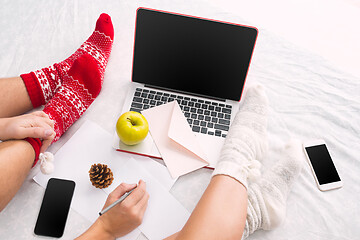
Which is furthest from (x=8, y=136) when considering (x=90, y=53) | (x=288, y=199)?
(x=288, y=199)

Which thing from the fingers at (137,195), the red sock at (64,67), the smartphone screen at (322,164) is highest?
the red sock at (64,67)

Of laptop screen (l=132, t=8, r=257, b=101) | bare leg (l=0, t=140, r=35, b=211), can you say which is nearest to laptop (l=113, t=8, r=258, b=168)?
laptop screen (l=132, t=8, r=257, b=101)

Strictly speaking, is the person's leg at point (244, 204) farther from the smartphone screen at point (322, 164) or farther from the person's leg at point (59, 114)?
the person's leg at point (59, 114)

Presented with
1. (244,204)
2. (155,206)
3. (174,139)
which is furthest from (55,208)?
(244,204)

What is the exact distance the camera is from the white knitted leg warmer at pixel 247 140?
83 cm

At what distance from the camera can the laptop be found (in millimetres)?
898

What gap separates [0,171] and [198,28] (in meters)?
0.60

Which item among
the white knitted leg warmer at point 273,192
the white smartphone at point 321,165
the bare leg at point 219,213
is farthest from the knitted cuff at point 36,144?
the white smartphone at point 321,165

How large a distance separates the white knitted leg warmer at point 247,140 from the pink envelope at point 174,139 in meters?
0.08

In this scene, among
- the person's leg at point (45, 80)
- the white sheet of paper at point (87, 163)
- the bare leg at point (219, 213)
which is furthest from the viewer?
the person's leg at point (45, 80)

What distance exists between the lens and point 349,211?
0.86 metres

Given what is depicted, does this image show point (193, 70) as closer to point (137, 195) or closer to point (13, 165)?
point (137, 195)

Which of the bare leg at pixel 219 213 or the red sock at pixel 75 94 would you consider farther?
the red sock at pixel 75 94

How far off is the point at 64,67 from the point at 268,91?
0.63m
